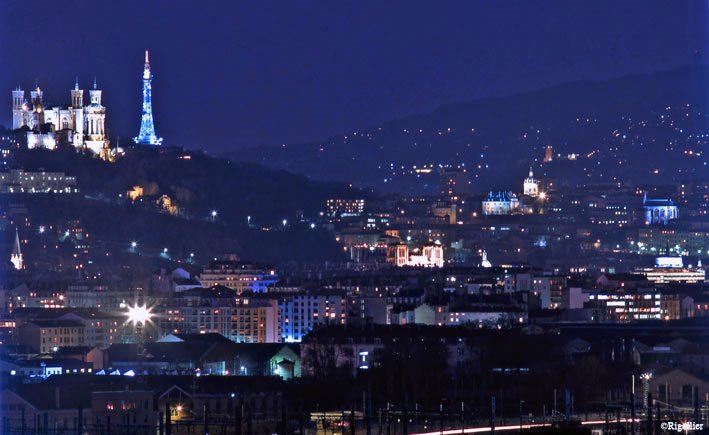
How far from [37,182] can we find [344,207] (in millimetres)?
25717

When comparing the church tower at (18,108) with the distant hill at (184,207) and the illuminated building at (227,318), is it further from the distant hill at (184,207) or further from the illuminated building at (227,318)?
the illuminated building at (227,318)

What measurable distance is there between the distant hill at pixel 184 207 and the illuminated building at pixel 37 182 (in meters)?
0.51

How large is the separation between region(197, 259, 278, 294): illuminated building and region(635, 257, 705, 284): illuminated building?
39.2 feet

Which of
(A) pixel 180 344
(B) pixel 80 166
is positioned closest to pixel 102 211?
(B) pixel 80 166

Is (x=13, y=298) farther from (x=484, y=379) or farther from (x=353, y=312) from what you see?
(x=484, y=379)

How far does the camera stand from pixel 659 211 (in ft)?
395

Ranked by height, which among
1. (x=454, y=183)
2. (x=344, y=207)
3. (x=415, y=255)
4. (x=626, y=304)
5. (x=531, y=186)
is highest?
(x=454, y=183)

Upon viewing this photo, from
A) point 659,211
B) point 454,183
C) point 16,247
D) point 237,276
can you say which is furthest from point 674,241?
point 16,247

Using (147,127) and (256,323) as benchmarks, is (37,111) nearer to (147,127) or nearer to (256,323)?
(147,127)

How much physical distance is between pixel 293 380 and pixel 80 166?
2143 inches

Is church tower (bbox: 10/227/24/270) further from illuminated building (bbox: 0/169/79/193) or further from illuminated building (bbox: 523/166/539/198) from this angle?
illuminated building (bbox: 523/166/539/198)

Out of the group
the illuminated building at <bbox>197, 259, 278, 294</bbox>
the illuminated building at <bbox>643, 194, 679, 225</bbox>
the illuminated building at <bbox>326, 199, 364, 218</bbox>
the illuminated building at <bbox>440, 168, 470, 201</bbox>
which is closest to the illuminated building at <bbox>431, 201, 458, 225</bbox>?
the illuminated building at <bbox>326, 199, 364, 218</bbox>

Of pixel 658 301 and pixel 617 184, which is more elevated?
pixel 617 184

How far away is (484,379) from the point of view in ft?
152
